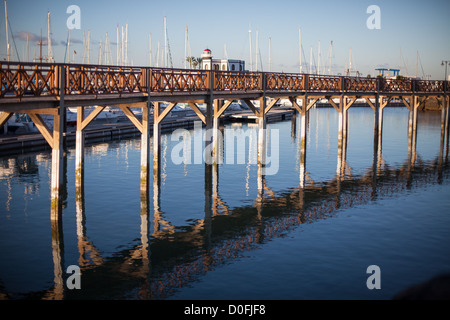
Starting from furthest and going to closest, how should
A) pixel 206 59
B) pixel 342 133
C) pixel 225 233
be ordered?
pixel 206 59
pixel 342 133
pixel 225 233

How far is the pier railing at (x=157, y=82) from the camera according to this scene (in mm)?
17891

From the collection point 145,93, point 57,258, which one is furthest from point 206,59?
point 57,258

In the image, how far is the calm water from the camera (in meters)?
14.5

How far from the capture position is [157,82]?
25.0 metres

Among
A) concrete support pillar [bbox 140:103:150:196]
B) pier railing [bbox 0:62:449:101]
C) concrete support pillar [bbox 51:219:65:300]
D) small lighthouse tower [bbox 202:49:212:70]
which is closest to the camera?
concrete support pillar [bbox 51:219:65:300]

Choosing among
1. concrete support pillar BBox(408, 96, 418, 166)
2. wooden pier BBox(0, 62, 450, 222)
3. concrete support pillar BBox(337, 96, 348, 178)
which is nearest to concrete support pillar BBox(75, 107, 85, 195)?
wooden pier BBox(0, 62, 450, 222)

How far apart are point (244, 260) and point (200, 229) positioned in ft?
12.9

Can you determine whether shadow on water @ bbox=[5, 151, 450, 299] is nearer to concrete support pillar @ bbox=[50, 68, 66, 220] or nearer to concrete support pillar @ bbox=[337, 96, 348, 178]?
concrete support pillar @ bbox=[50, 68, 66, 220]

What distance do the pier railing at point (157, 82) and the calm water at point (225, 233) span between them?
5068mm

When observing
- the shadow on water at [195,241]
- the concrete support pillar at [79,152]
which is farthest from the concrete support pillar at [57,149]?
the concrete support pillar at [79,152]

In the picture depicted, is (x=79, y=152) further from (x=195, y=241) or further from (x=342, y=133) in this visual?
(x=342, y=133)

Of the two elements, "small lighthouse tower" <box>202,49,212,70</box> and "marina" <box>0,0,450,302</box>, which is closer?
"marina" <box>0,0,450,302</box>

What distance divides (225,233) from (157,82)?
8958mm

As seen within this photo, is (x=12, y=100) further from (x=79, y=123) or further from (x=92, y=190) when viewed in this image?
(x=92, y=190)
